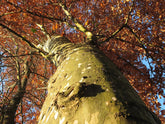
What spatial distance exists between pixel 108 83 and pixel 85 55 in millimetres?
763

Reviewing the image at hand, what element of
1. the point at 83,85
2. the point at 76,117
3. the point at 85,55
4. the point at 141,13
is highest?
the point at 141,13

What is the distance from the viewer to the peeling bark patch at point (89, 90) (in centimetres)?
90

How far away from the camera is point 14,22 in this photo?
7.41 m

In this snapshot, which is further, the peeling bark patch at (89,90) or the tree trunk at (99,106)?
the peeling bark patch at (89,90)

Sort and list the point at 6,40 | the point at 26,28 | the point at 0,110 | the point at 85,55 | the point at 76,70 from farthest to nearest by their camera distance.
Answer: the point at 6,40, the point at 26,28, the point at 0,110, the point at 85,55, the point at 76,70

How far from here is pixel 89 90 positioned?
0.94 meters

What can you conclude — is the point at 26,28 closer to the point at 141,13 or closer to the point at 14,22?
the point at 14,22

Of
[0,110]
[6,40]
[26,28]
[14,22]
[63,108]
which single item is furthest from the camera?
[6,40]

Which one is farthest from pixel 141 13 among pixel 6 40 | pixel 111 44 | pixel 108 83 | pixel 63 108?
pixel 6 40

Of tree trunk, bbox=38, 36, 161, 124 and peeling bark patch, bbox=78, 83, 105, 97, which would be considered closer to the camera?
tree trunk, bbox=38, 36, 161, 124

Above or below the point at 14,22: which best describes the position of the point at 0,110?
below

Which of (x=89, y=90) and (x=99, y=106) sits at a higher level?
(x=89, y=90)

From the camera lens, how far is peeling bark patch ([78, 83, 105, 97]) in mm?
Result: 901

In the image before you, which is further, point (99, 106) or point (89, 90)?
point (89, 90)
